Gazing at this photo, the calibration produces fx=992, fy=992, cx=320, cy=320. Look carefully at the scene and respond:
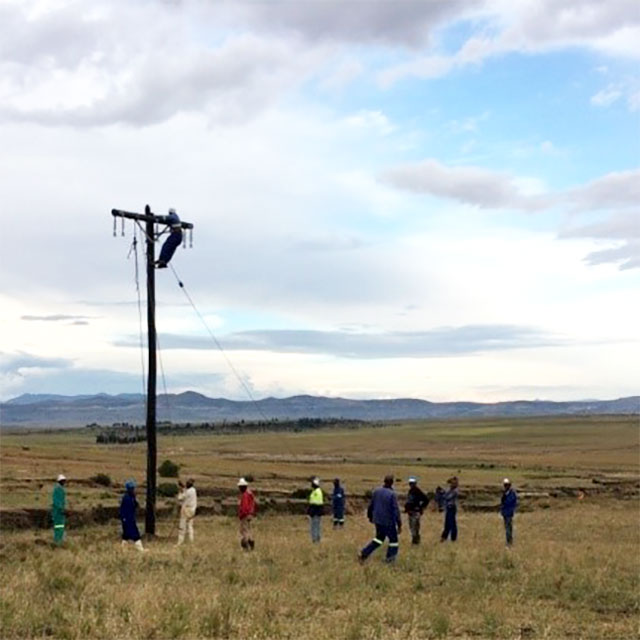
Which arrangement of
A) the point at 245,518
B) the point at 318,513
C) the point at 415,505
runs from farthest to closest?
the point at 318,513
the point at 415,505
the point at 245,518

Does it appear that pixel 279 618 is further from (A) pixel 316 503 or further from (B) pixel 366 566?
(A) pixel 316 503

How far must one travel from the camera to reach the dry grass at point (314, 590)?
11.8 meters

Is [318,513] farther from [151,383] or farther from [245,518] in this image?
[151,383]

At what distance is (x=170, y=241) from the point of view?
Result: 25.0 metres

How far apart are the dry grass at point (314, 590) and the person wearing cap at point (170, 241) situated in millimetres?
6940

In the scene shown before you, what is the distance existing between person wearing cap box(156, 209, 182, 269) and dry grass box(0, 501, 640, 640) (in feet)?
22.8

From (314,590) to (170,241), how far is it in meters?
12.2

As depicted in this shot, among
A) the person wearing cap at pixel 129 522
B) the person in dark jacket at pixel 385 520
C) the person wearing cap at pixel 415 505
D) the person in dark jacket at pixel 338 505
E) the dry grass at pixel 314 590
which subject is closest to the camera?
the dry grass at pixel 314 590

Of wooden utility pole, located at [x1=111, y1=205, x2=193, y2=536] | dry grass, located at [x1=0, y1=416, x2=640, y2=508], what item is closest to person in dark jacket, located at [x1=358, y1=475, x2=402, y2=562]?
wooden utility pole, located at [x1=111, y1=205, x2=193, y2=536]

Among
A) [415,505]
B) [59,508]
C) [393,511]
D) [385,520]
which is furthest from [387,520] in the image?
[59,508]

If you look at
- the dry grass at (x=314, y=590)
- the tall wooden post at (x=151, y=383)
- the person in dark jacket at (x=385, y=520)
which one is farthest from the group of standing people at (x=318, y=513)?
the tall wooden post at (x=151, y=383)

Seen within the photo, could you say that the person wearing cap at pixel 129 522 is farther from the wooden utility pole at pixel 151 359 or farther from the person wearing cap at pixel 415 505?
the person wearing cap at pixel 415 505

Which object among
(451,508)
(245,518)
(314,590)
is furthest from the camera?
(451,508)

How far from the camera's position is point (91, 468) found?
5259 cm
